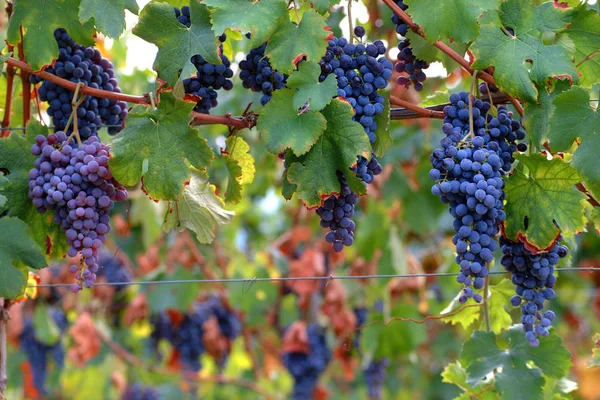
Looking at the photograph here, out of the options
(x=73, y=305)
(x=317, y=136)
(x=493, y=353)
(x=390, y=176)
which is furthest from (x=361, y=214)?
(x=317, y=136)

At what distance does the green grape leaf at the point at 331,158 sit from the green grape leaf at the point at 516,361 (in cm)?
53

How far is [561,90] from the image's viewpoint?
1524 mm

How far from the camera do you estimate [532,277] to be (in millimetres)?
1601

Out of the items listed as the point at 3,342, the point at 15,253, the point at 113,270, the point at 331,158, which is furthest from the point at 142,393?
the point at 331,158

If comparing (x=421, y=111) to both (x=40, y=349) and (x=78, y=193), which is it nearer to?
(x=78, y=193)

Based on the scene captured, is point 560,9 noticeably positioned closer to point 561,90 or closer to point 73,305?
point 561,90

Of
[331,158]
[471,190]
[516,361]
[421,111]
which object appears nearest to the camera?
[471,190]

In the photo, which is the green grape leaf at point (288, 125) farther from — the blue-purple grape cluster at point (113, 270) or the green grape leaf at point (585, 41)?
the blue-purple grape cluster at point (113, 270)

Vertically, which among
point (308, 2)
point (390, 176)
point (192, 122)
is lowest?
point (390, 176)

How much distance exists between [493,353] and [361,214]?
2.89m

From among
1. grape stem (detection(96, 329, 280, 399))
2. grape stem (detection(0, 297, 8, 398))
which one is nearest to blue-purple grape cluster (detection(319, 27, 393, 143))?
grape stem (detection(0, 297, 8, 398))

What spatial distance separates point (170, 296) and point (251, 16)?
259 centimetres

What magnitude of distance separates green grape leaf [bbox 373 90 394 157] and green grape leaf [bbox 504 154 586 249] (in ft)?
0.86

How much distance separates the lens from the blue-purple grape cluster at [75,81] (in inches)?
69.9
